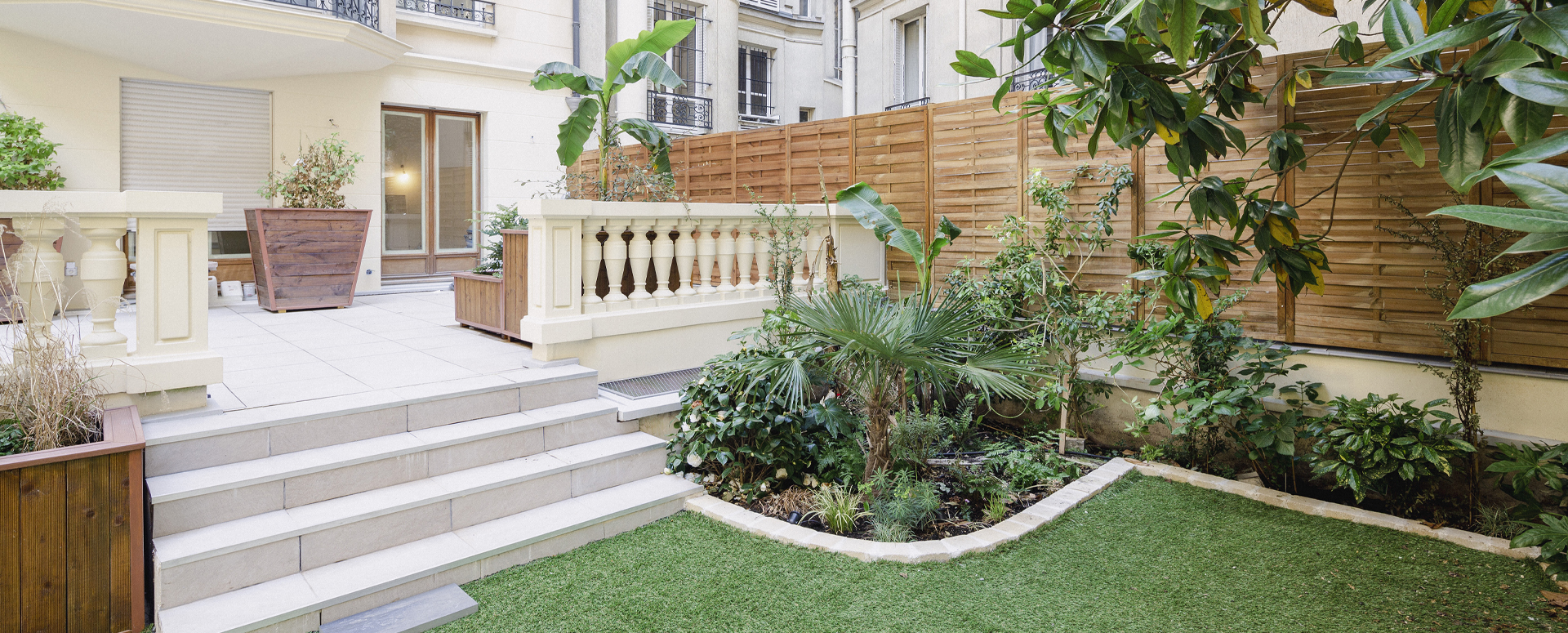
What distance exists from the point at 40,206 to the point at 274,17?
5.75 meters

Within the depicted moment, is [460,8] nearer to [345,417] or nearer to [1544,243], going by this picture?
[345,417]

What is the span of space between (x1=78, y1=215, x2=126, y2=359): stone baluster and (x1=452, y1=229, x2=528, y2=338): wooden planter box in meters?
2.23

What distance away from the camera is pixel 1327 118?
4.62 m

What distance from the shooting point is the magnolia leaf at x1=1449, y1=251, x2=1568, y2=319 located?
1194 millimetres

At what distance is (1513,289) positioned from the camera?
1.25 meters

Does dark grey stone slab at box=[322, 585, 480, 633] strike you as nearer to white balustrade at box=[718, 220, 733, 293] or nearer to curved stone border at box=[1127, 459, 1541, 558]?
white balustrade at box=[718, 220, 733, 293]

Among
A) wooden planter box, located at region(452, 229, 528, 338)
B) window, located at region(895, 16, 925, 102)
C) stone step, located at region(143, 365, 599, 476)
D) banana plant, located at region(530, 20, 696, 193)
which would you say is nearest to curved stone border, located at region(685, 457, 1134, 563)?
stone step, located at region(143, 365, 599, 476)

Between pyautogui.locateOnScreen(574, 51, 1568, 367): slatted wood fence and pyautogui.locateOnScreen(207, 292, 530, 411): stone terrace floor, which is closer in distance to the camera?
pyautogui.locateOnScreen(207, 292, 530, 411): stone terrace floor

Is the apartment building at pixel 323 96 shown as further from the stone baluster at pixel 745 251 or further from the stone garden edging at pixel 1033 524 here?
the stone garden edging at pixel 1033 524

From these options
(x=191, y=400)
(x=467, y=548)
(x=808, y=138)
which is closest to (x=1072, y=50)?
(x=467, y=548)

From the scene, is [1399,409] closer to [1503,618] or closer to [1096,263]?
[1503,618]

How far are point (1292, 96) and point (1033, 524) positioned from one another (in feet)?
7.67

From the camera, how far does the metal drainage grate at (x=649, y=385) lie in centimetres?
498

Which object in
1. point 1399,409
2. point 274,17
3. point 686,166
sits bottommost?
point 1399,409
